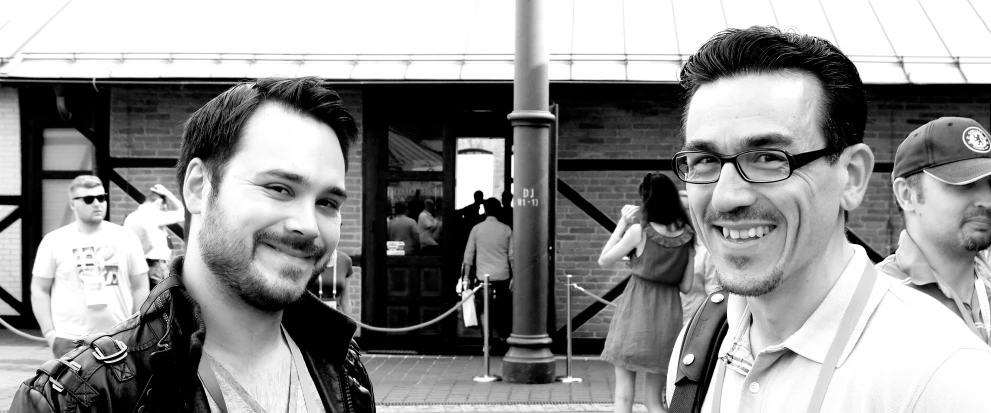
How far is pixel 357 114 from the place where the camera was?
9547 mm

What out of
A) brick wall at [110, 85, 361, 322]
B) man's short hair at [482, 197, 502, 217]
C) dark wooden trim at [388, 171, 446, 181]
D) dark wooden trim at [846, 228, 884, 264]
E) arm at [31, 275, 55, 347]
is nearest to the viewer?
arm at [31, 275, 55, 347]

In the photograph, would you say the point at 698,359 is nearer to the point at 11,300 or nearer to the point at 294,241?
the point at 294,241

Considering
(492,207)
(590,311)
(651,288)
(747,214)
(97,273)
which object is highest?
(492,207)

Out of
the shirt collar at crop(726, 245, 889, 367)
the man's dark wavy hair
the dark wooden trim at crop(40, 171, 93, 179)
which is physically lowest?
the shirt collar at crop(726, 245, 889, 367)

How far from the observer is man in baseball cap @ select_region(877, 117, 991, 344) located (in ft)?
9.64

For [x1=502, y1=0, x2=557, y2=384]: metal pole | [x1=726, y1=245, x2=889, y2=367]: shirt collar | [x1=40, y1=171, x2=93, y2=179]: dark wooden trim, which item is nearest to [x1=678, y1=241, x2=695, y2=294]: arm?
[x1=502, y1=0, x2=557, y2=384]: metal pole

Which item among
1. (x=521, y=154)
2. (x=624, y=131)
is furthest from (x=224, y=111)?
(x=624, y=131)

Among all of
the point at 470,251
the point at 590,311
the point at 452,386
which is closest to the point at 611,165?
the point at 590,311

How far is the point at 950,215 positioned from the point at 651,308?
9.21 ft

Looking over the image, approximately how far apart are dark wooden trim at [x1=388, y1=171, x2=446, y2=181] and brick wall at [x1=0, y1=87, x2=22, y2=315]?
15.2 feet

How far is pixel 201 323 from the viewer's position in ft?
5.61

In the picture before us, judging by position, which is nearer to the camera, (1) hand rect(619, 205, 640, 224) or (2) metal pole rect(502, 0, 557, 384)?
(1) hand rect(619, 205, 640, 224)

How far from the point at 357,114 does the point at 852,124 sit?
8.22 metres

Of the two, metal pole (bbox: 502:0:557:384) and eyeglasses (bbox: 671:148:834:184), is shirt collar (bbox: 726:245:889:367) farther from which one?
metal pole (bbox: 502:0:557:384)
